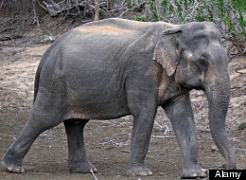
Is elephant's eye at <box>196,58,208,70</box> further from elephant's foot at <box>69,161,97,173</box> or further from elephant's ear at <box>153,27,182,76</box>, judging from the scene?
elephant's foot at <box>69,161,97,173</box>

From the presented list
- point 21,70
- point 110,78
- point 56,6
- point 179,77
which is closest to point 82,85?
point 110,78

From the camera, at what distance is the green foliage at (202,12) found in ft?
36.2

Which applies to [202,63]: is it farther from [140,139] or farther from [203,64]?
[140,139]

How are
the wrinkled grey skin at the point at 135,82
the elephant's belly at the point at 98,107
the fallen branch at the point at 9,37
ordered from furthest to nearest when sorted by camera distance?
1. the fallen branch at the point at 9,37
2. the elephant's belly at the point at 98,107
3. the wrinkled grey skin at the point at 135,82

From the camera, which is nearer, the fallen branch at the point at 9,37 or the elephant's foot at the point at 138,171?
the elephant's foot at the point at 138,171

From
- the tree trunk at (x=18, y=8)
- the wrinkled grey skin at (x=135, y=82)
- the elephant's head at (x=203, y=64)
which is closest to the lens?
the elephant's head at (x=203, y=64)

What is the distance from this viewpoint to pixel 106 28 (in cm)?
966

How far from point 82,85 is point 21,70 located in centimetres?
673

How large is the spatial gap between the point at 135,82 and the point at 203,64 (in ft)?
2.53

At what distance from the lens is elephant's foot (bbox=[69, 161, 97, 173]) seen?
9859mm

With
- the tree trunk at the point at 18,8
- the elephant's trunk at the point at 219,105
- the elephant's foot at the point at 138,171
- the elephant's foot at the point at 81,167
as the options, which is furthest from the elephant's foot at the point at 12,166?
the tree trunk at the point at 18,8

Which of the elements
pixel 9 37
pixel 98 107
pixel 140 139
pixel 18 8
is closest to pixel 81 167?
pixel 98 107

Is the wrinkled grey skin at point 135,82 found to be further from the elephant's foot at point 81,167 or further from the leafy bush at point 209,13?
the leafy bush at point 209,13

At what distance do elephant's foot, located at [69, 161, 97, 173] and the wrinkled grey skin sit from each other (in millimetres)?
11
